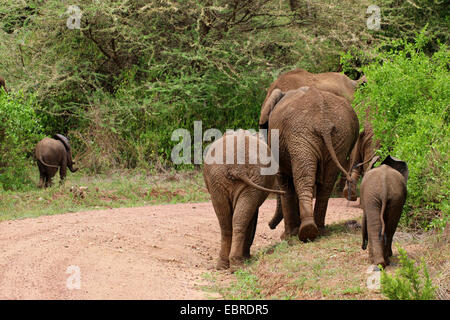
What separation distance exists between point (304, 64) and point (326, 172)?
8541 millimetres

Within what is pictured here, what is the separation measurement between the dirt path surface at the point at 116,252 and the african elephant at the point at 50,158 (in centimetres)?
302

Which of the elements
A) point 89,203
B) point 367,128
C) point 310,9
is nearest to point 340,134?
point 367,128

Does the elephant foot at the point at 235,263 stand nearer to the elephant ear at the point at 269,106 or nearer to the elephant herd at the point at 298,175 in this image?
the elephant herd at the point at 298,175

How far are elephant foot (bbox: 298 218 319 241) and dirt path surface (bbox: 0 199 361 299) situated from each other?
1.26 meters

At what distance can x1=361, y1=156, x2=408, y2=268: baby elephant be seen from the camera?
666 cm

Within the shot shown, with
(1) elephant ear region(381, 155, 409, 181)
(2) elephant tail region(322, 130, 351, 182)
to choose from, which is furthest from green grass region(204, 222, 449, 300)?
(2) elephant tail region(322, 130, 351, 182)

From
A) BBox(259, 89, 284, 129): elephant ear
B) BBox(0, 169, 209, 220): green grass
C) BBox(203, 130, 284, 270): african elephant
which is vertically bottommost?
BBox(0, 169, 209, 220): green grass

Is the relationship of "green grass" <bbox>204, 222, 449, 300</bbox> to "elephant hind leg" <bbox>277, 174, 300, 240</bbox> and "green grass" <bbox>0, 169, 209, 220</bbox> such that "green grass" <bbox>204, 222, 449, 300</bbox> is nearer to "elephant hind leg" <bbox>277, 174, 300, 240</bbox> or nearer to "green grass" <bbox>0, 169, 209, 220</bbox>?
"elephant hind leg" <bbox>277, 174, 300, 240</bbox>

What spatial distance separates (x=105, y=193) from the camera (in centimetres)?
1356

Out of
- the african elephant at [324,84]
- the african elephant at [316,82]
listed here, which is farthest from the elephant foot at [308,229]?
the african elephant at [316,82]

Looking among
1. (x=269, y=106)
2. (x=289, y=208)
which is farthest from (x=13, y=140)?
(x=289, y=208)
